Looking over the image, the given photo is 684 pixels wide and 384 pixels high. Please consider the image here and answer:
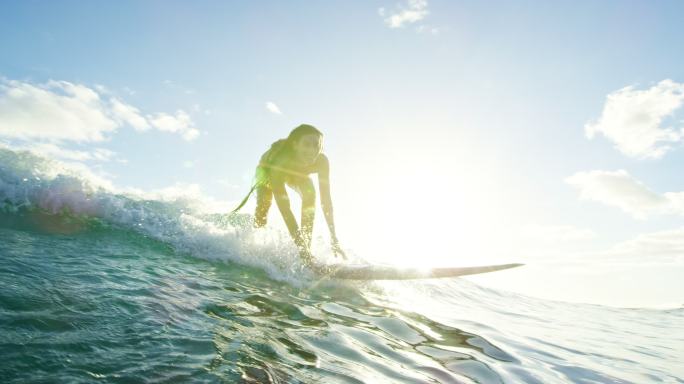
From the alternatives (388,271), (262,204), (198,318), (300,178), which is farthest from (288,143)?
(198,318)

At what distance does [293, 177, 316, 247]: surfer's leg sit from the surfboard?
89cm

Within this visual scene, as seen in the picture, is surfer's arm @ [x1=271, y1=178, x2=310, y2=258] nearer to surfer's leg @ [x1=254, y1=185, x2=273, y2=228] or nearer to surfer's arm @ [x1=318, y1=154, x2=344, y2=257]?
surfer's arm @ [x1=318, y1=154, x2=344, y2=257]

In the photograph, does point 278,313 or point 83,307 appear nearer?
point 83,307

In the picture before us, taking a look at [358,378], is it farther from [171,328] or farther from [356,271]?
[356,271]

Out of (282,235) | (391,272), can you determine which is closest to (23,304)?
(282,235)

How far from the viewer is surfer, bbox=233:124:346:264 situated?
5.54 meters

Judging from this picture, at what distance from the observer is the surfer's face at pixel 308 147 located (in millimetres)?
5699

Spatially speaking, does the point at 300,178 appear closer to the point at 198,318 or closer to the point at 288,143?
the point at 288,143

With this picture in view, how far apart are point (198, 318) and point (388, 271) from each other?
3.32 meters

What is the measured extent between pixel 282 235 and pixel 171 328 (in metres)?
3.56

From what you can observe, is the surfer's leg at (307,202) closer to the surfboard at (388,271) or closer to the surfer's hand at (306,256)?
the surfer's hand at (306,256)

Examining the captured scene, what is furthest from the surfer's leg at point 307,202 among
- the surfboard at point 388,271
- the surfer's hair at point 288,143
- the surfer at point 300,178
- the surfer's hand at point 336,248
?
the surfboard at point 388,271

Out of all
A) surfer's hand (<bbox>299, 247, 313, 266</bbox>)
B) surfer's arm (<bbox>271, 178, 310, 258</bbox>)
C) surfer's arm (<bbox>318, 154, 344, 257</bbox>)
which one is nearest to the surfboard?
surfer's hand (<bbox>299, 247, 313, 266</bbox>)

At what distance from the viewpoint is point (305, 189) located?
6.20 meters
